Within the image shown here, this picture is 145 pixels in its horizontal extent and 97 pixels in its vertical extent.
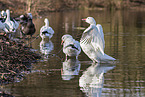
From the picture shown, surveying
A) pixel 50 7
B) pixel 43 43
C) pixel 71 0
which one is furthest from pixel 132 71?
pixel 71 0

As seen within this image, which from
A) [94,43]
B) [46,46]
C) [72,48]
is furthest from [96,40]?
[46,46]

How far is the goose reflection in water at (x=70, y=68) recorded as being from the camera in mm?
10379

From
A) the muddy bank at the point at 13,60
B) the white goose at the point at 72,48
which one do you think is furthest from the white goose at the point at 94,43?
the muddy bank at the point at 13,60

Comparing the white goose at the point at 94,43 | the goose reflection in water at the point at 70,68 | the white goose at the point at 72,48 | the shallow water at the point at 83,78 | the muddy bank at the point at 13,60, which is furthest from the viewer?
the white goose at the point at 72,48

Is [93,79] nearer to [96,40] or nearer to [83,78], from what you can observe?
[83,78]

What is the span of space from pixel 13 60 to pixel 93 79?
2.50m

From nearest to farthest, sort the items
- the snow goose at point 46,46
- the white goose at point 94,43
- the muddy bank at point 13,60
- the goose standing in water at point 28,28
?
the muddy bank at point 13,60
the white goose at point 94,43
the snow goose at point 46,46
the goose standing in water at point 28,28

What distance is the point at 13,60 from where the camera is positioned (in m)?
11.4

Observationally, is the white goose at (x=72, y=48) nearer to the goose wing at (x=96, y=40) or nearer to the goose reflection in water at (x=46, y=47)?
the goose reflection in water at (x=46, y=47)

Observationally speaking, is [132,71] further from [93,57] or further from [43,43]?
[43,43]

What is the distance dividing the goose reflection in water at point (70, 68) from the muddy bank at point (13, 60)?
0.94 meters

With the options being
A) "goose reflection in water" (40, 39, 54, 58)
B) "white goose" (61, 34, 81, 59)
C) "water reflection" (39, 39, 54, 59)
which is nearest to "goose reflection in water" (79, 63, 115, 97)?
"white goose" (61, 34, 81, 59)

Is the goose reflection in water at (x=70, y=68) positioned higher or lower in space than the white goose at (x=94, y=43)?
lower

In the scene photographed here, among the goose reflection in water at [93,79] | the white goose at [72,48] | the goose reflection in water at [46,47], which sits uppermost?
the white goose at [72,48]
